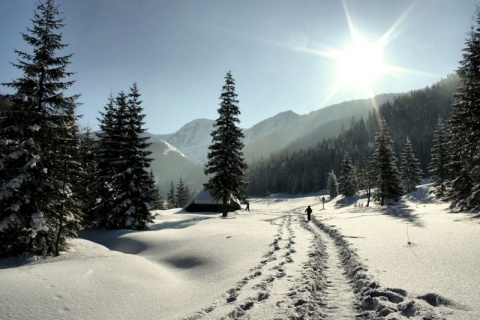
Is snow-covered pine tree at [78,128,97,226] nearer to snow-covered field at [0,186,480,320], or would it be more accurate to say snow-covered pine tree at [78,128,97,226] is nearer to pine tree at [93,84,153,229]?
pine tree at [93,84,153,229]

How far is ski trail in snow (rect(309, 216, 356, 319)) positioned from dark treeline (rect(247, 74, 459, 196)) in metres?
86.4

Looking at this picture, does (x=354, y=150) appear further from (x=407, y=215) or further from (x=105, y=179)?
(x=105, y=179)

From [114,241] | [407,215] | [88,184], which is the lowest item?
[114,241]

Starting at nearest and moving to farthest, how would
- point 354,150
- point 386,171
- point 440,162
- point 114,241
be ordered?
point 114,241 → point 386,171 → point 440,162 → point 354,150

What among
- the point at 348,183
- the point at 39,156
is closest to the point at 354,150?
the point at 348,183

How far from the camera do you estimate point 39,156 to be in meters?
13.6

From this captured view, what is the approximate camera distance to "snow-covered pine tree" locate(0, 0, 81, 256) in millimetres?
12930

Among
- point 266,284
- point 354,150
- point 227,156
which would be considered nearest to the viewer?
point 266,284

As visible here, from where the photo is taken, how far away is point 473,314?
209 inches

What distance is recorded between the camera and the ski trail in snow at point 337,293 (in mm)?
6223

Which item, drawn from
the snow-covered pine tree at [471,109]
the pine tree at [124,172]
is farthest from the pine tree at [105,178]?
the snow-covered pine tree at [471,109]

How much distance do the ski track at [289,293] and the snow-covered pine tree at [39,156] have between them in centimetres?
1020

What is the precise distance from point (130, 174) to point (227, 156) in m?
11.3

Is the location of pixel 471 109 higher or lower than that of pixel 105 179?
higher
